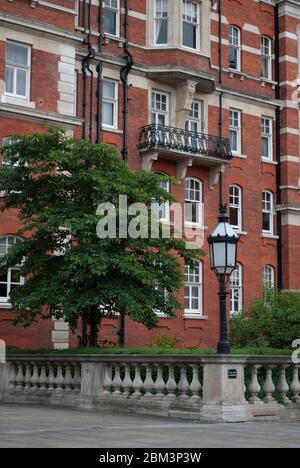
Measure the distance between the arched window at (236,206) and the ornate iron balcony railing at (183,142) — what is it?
75.6 inches

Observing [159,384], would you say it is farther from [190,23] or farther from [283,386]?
[190,23]

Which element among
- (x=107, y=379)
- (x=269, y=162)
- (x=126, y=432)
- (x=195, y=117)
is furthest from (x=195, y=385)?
(x=269, y=162)

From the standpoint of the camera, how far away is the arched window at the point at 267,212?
35969 mm

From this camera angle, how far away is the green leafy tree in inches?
776

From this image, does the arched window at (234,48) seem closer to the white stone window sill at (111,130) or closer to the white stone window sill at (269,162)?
the white stone window sill at (269,162)

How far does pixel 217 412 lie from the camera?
14172mm

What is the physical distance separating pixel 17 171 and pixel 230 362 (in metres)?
9.59

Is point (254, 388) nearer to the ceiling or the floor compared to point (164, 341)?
nearer to the floor

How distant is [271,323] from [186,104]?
1144 cm

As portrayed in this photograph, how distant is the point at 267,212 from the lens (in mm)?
36156

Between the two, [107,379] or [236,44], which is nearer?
[107,379]

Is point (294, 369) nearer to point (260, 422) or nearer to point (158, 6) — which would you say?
point (260, 422)

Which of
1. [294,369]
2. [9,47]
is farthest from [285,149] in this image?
[294,369]

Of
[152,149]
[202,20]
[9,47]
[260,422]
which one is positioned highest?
[202,20]
